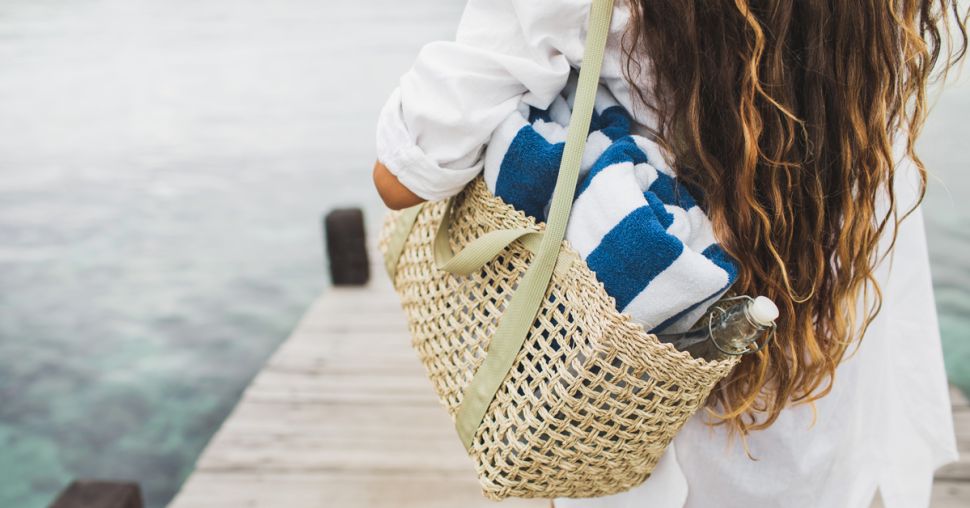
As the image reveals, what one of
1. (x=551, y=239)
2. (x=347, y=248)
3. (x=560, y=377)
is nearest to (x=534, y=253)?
(x=551, y=239)

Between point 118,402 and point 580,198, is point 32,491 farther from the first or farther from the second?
point 580,198

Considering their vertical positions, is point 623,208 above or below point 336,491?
above

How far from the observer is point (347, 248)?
9.16ft

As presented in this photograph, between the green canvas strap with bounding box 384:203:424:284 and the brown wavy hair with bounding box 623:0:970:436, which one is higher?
the brown wavy hair with bounding box 623:0:970:436

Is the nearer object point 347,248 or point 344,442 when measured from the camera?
point 344,442

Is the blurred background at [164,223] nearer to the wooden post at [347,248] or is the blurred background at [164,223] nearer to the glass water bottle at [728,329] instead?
the glass water bottle at [728,329]

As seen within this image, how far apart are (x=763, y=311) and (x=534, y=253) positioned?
0.76 ft

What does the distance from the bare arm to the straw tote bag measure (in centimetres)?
6

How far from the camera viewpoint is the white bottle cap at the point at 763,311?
2.25ft

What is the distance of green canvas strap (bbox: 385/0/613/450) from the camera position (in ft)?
2.44

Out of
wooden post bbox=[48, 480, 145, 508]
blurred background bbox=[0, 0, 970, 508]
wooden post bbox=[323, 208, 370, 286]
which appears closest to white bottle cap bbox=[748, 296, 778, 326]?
blurred background bbox=[0, 0, 970, 508]

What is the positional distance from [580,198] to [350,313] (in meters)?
1.98

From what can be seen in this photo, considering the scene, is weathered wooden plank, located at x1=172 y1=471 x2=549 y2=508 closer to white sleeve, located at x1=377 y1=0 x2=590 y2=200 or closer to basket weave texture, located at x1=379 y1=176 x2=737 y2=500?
basket weave texture, located at x1=379 y1=176 x2=737 y2=500

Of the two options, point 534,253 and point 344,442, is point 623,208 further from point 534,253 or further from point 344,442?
point 344,442
